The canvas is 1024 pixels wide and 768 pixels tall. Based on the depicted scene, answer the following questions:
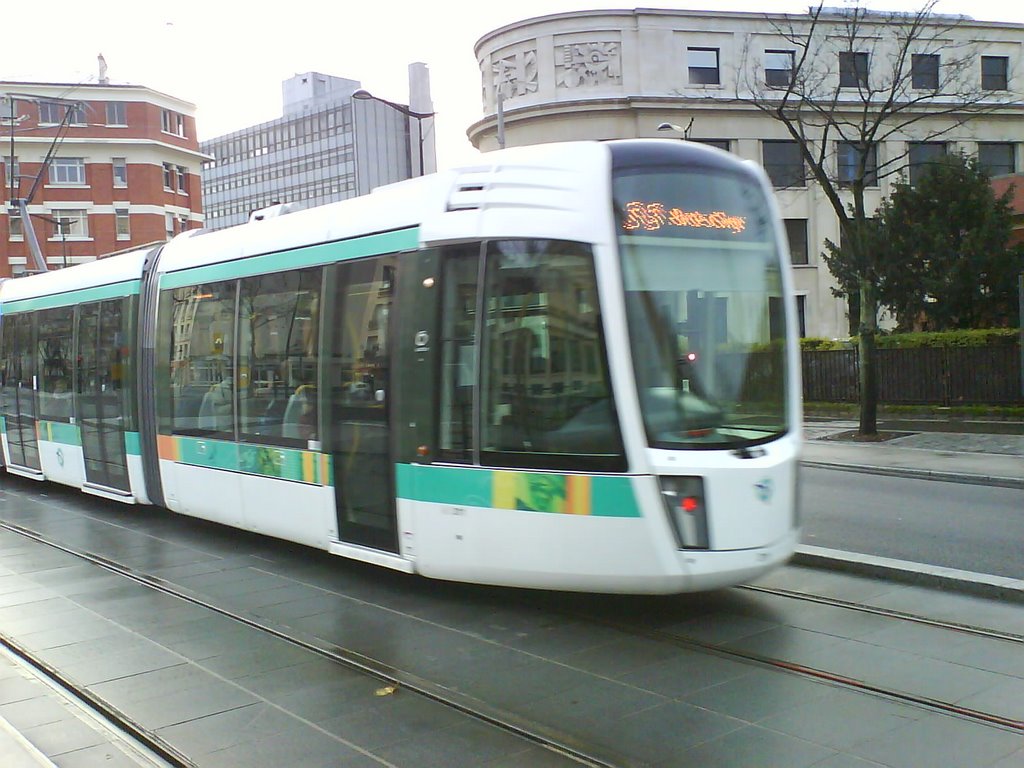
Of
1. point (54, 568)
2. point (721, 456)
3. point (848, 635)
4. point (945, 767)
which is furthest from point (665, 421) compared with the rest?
point (54, 568)

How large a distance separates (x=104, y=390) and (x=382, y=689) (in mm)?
8300

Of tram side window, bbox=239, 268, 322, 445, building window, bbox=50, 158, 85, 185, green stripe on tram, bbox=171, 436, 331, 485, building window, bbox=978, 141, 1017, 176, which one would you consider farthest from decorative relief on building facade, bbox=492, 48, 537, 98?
tram side window, bbox=239, 268, 322, 445

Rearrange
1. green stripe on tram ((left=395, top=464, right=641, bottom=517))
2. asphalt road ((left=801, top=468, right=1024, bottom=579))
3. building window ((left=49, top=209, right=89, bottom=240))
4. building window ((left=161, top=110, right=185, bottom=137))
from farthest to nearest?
building window ((left=161, top=110, right=185, bottom=137)), building window ((left=49, top=209, right=89, bottom=240)), asphalt road ((left=801, top=468, right=1024, bottom=579)), green stripe on tram ((left=395, top=464, right=641, bottom=517))

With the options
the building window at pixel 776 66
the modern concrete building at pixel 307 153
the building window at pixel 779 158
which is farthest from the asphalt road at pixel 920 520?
the modern concrete building at pixel 307 153

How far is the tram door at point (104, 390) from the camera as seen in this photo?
1238 cm

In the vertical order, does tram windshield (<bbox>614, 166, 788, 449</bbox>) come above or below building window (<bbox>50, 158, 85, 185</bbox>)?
below

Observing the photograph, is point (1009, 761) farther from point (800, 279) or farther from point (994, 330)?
point (800, 279)

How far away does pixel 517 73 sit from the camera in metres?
47.8

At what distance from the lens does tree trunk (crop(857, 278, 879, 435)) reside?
66.4ft

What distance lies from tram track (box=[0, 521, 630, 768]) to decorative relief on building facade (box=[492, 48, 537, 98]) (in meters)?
42.3

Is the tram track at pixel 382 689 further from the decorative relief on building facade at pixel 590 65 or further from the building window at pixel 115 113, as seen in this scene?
the building window at pixel 115 113

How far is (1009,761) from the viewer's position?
462 centimetres

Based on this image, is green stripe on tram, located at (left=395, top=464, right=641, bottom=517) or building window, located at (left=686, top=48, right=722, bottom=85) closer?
green stripe on tram, located at (left=395, top=464, right=641, bottom=517)

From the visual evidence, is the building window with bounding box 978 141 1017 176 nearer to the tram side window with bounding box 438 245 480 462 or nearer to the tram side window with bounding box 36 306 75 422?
the tram side window with bounding box 36 306 75 422
